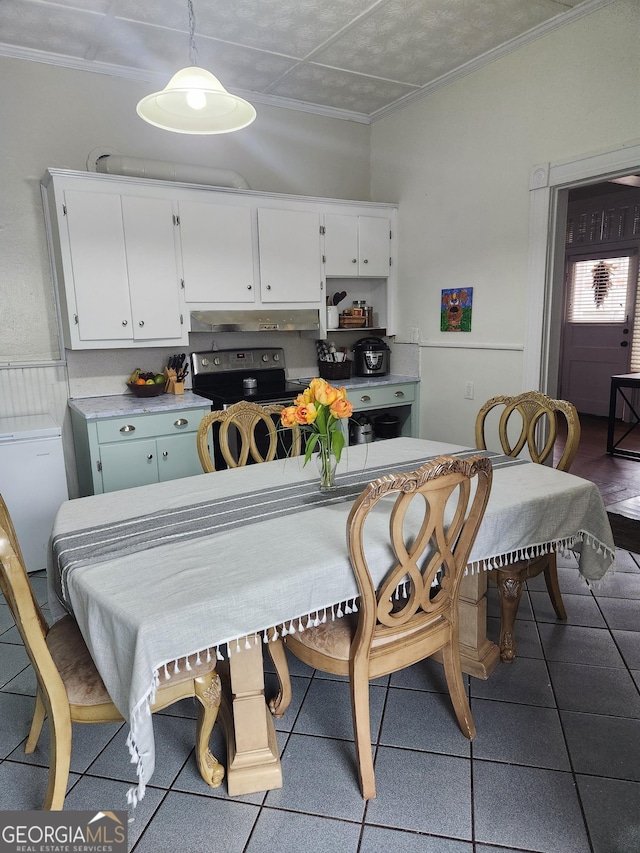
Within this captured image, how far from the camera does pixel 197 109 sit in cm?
206

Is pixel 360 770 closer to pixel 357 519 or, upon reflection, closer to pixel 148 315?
pixel 357 519

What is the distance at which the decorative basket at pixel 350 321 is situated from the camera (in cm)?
435

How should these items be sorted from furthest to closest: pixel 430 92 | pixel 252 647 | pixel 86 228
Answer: pixel 430 92
pixel 86 228
pixel 252 647

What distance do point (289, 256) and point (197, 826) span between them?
332 cm

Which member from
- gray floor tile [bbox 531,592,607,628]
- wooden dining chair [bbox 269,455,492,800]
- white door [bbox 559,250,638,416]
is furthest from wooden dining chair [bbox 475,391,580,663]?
white door [bbox 559,250,638,416]

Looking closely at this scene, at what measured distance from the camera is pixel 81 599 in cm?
140

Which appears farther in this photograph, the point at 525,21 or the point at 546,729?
the point at 525,21

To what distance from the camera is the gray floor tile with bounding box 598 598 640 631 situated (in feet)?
8.13

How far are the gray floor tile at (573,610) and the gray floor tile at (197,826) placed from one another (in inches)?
60.8

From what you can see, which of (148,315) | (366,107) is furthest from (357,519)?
(366,107)

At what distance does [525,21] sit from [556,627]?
3.14m

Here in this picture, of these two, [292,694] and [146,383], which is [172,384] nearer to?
[146,383]

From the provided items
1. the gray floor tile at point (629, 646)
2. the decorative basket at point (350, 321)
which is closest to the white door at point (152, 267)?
the decorative basket at point (350, 321)

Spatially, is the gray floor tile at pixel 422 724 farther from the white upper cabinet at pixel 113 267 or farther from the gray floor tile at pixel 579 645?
the white upper cabinet at pixel 113 267
